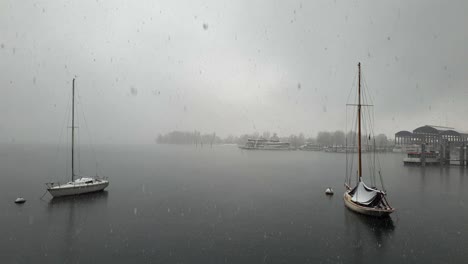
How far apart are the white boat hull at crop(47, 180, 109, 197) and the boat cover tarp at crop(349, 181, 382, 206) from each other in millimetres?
36236

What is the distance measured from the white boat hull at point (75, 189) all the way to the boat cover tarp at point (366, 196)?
36236mm

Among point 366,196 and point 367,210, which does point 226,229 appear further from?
point 366,196

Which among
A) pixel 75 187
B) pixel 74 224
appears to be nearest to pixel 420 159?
pixel 74 224

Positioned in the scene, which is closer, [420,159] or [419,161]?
[420,159]

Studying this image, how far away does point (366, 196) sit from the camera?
2495cm

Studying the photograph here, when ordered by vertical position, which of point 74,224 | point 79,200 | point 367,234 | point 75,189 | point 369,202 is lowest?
point 79,200

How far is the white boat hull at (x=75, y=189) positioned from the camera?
3204cm

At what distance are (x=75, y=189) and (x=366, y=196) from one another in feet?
127

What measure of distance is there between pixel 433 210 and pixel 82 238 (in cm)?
3683

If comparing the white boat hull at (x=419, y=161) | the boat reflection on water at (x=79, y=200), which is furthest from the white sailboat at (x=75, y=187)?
the white boat hull at (x=419, y=161)

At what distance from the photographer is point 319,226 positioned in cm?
2162

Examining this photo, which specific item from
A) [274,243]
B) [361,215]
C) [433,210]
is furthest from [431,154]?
[274,243]

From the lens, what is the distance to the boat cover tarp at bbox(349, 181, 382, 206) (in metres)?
23.6

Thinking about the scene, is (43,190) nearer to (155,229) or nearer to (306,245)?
(155,229)
